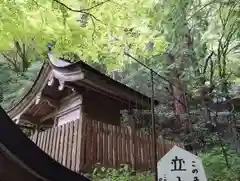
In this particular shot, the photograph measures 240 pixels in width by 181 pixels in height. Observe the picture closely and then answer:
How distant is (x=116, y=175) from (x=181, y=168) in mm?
3169

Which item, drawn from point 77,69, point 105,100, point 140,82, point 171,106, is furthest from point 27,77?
point 77,69

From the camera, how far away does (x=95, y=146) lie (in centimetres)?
722

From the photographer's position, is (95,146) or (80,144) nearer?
(80,144)

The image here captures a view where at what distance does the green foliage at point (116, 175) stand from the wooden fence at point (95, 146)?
0.32 metres

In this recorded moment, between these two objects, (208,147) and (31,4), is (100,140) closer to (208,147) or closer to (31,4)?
(31,4)

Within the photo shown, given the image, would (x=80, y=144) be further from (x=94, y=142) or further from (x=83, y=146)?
(x=94, y=142)

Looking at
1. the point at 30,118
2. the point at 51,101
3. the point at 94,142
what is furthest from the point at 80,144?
the point at 30,118

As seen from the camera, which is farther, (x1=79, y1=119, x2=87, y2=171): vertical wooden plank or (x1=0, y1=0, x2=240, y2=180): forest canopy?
(x1=79, y1=119, x2=87, y2=171): vertical wooden plank

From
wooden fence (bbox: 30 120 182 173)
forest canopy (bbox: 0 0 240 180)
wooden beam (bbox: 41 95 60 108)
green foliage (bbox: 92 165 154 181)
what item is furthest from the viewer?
wooden beam (bbox: 41 95 60 108)

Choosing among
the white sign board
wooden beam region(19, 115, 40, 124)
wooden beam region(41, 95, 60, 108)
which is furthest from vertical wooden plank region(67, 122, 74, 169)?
wooden beam region(19, 115, 40, 124)

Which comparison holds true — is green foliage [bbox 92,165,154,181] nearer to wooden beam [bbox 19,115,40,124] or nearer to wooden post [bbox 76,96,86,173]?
wooden post [bbox 76,96,86,173]

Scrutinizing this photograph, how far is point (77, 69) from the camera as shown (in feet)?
23.9

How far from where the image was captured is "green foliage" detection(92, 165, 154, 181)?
6512 millimetres

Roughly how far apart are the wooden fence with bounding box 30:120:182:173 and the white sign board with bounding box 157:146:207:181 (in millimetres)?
3435
